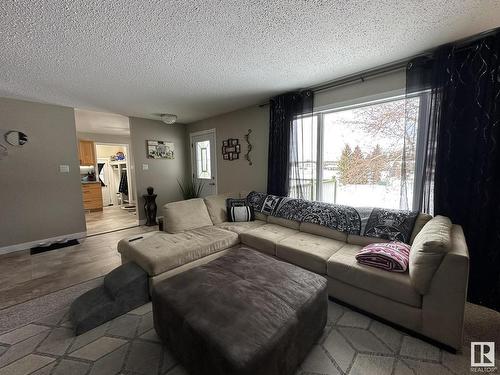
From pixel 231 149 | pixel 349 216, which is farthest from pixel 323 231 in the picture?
pixel 231 149

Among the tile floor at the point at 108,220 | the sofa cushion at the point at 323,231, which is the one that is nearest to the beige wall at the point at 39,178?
the tile floor at the point at 108,220

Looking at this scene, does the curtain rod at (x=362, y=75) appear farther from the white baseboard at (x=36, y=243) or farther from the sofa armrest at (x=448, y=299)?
the white baseboard at (x=36, y=243)

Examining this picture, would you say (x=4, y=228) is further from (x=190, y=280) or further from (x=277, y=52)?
(x=277, y=52)

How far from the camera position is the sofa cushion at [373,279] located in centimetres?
157

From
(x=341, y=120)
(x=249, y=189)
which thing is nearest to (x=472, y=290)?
(x=341, y=120)

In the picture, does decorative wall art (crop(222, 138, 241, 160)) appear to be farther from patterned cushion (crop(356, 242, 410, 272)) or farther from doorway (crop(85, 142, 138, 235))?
doorway (crop(85, 142, 138, 235))

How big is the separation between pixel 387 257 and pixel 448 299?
1.33ft

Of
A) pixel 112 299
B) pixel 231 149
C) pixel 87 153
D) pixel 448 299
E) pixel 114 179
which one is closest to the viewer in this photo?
pixel 448 299

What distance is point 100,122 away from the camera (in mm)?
4945

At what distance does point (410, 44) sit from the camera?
1915 mm

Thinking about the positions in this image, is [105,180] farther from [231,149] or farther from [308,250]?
[308,250]

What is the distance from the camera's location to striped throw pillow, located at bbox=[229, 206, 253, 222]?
3.27 m

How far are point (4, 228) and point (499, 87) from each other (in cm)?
609

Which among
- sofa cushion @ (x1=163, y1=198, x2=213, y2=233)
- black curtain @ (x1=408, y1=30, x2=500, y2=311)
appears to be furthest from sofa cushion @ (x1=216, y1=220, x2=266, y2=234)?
black curtain @ (x1=408, y1=30, x2=500, y2=311)
